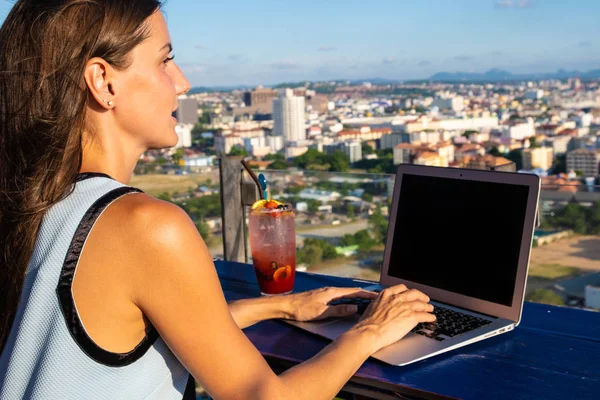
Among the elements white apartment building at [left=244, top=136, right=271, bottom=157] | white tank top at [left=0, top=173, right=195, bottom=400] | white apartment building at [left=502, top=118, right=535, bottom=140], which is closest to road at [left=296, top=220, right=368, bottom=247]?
white tank top at [left=0, top=173, right=195, bottom=400]

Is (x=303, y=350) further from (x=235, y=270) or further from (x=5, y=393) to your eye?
(x=235, y=270)

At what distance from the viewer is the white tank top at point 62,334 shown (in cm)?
84

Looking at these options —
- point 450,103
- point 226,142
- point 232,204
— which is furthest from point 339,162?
point 450,103

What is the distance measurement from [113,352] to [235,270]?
101 cm

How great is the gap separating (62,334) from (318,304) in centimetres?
59

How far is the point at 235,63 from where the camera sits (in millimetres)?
49250

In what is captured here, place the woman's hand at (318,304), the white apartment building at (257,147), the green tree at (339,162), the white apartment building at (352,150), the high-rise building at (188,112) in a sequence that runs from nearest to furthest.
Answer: the woman's hand at (318,304) < the green tree at (339,162) < the white apartment building at (352,150) < the white apartment building at (257,147) < the high-rise building at (188,112)

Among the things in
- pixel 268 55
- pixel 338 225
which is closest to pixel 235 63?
pixel 268 55

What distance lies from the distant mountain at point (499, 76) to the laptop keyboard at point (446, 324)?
48.8 metres

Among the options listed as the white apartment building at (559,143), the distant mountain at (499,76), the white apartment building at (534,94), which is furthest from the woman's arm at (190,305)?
the distant mountain at (499,76)

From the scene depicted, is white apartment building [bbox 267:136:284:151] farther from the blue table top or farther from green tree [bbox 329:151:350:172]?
the blue table top

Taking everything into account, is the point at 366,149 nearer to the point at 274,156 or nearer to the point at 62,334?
the point at 274,156

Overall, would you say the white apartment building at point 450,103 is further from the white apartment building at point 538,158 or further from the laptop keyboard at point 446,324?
the laptop keyboard at point 446,324

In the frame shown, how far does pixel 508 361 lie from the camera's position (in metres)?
1.11
